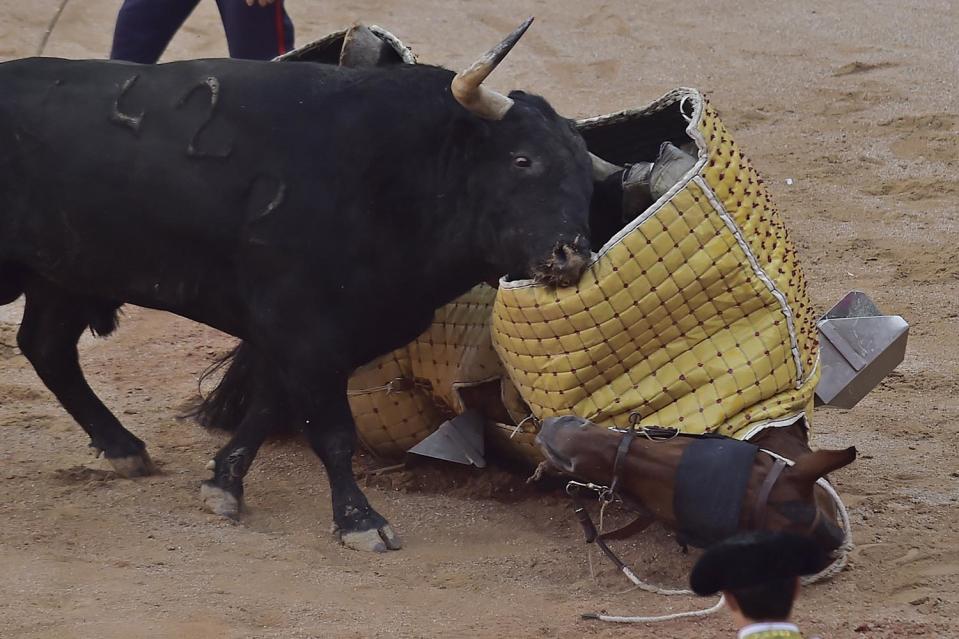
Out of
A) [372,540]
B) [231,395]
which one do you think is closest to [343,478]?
[372,540]

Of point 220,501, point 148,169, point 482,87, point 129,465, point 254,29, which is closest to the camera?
point 482,87

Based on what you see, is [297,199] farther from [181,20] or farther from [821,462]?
[181,20]

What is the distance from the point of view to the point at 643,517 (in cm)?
394

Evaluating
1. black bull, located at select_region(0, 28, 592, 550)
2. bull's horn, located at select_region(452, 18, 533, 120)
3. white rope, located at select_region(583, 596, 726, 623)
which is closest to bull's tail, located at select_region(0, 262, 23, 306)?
black bull, located at select_region(0, 28, 592, 550)

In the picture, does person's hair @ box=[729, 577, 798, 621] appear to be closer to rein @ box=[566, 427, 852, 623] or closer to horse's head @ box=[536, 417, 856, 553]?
→ horse's head @ box=[536, 417, 856, 553]

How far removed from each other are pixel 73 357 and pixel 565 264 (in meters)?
1.85

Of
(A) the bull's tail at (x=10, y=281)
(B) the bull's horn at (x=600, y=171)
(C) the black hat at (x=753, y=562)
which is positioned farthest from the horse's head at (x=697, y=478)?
(A) the bull's tail at (x=10, y=281)

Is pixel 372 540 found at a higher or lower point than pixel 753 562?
lower

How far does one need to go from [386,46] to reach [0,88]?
3.80 ft

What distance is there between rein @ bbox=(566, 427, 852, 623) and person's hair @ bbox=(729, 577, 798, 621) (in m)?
1.18

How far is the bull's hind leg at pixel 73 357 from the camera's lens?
4914mm

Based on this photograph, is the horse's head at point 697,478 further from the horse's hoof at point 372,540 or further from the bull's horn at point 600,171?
the bull's horn at point 600,171

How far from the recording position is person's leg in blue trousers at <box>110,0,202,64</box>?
6129mm

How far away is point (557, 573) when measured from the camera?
415cm
